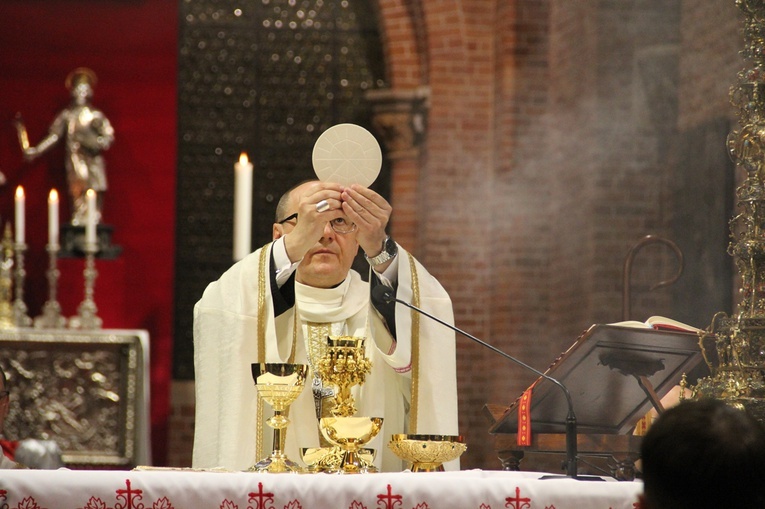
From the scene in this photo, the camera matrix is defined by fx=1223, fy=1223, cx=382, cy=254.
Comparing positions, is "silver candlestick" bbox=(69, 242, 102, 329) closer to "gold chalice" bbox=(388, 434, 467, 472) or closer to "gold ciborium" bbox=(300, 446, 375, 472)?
"gold ciborium" bbox=(300, 446, 375, 472)

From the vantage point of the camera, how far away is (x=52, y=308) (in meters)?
7.77

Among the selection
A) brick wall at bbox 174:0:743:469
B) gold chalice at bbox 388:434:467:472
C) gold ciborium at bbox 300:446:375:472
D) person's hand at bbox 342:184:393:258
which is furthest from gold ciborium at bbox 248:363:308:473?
brick wall at bbox 174:0:743:469

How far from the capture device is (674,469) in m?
1.56

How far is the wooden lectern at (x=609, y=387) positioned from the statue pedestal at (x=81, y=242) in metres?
5.08

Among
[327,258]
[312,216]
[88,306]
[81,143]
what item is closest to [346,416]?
[312,216]

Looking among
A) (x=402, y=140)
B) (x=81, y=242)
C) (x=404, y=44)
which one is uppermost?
(x=404, y=44)

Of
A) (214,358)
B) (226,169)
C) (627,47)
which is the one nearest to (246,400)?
(214,358)

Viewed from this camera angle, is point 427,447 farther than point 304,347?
No

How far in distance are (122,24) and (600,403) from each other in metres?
6.27

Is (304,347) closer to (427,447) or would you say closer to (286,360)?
(286,360)

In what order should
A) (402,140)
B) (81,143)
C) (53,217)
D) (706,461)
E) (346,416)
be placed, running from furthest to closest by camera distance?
1. (402,140)
2. (81,143)
3. (53,217)
4. (346,416)
5. (706,461)

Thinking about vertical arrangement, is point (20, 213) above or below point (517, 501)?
above

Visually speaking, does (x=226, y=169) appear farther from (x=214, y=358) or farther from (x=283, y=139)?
(x=214, y=358)

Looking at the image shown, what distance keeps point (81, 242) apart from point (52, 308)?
58 centimetres
